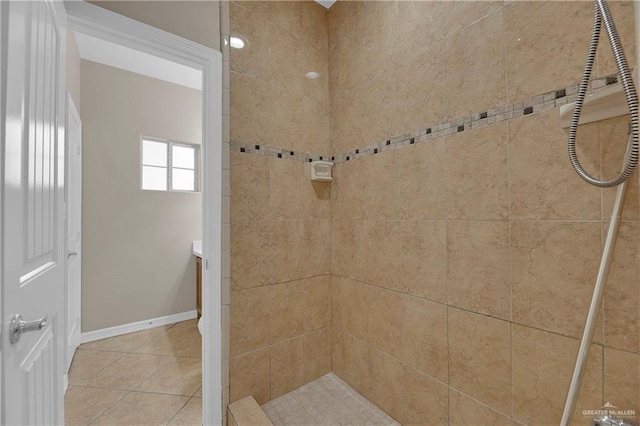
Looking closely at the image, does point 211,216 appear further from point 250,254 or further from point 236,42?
point 236,42

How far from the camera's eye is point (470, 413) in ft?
4.02

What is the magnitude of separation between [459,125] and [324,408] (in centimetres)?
177

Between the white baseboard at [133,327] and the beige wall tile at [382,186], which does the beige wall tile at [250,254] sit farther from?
the white baseboard at [133,327]

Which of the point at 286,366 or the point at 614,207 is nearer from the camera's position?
the point at 614,207

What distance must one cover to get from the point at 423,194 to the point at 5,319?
1.52m

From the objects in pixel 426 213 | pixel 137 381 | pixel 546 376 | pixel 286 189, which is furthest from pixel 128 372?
pixel 546 376

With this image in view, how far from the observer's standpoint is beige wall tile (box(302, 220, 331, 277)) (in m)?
1.90

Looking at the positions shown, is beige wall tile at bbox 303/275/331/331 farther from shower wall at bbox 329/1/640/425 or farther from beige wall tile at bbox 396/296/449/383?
beige wall tile at bbox 396/296/449/383

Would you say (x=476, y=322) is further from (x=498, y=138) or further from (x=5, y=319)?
(x=5, y=319)

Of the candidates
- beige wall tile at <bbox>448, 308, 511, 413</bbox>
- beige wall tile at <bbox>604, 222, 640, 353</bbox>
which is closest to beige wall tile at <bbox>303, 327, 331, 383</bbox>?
beige wall tile at <bbox>448, 308, 511, 413</bbox>

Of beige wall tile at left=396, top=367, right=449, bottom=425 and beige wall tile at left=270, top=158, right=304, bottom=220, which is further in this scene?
beige wall tile at left=270, top=158, right=304, bottom=220

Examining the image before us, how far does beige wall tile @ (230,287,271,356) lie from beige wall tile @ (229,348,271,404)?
48 mm

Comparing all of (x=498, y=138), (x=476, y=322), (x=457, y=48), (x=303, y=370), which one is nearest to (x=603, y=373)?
(x=476, y=322)

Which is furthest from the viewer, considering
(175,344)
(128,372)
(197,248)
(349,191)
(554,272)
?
(197,248)
